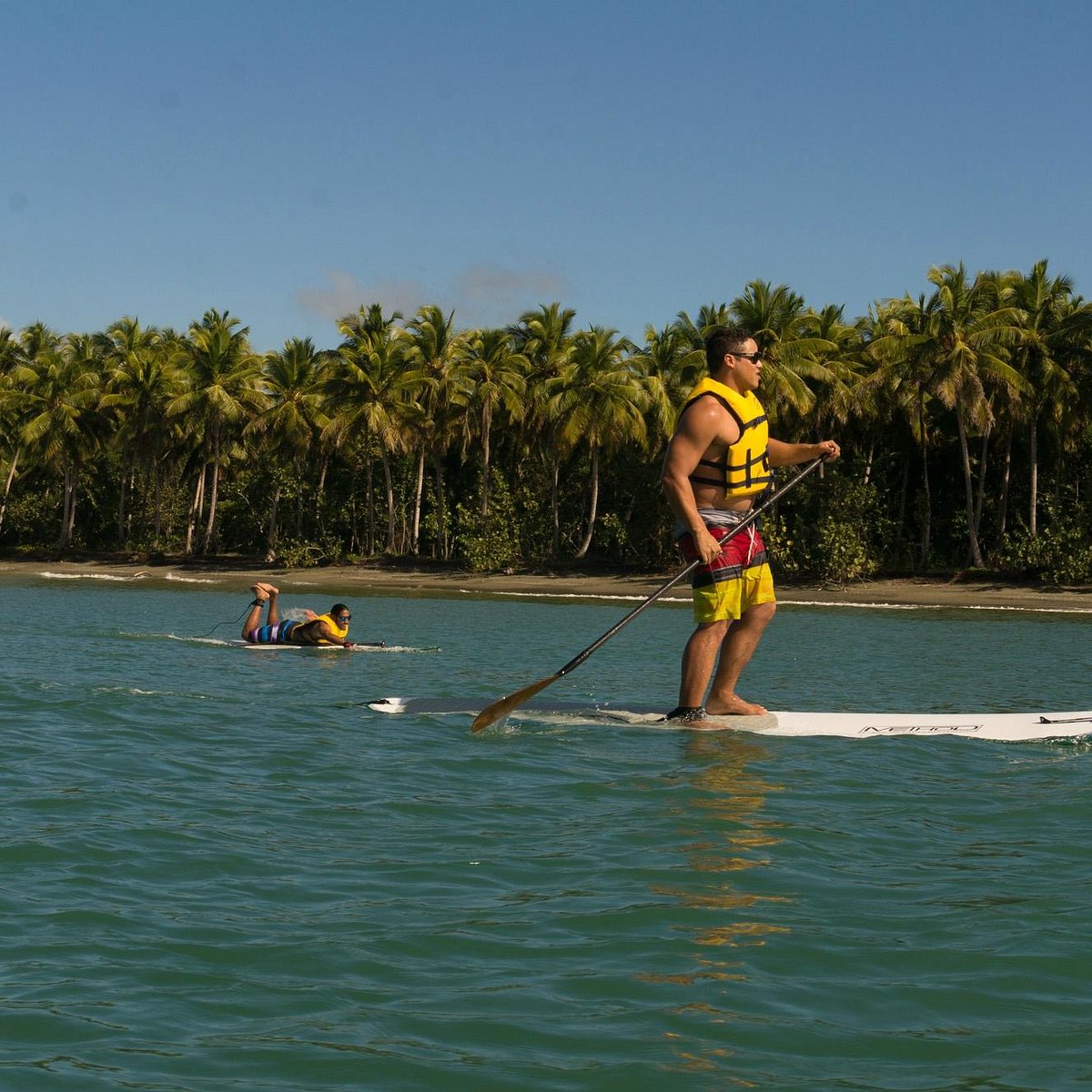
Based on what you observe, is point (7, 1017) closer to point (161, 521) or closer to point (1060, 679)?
point (1060, 679)

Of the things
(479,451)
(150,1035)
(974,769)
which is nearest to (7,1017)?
(150,1035)

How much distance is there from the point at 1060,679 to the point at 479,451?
1540 inches

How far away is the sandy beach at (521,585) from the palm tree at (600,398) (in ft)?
15.9

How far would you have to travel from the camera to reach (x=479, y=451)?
5488cm

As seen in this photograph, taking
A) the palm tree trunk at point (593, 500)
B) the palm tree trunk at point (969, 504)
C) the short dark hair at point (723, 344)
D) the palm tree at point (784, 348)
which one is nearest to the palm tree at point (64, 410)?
the palm tree trunk at point (593, 500)

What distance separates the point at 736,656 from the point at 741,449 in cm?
139

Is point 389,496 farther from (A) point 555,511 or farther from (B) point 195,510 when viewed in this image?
(B) point 195,510

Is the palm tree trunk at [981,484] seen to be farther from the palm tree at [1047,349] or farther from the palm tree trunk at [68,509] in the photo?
the palm tree trunk at [68,509]

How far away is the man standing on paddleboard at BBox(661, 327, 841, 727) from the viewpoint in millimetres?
8766

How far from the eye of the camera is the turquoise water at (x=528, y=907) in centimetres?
390

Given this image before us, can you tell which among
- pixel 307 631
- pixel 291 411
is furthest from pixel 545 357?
pixel 307 631

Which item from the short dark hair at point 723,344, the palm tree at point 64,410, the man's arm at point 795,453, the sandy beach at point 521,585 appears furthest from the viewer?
the palm tree at point 64,410

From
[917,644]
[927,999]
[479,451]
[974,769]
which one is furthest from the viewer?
[479,451]

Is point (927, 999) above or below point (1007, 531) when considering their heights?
below
